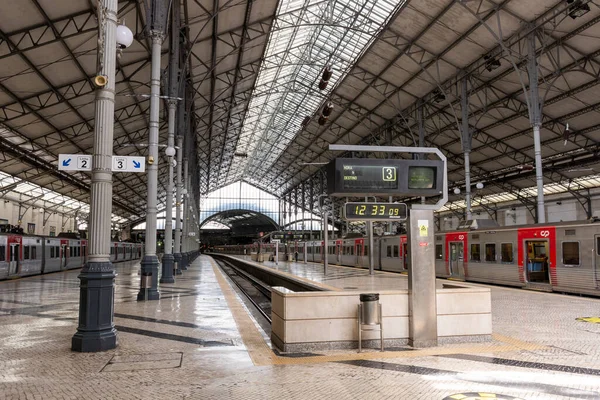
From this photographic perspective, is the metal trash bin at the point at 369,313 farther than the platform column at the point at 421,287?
No

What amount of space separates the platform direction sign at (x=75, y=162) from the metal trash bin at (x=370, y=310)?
4975mm

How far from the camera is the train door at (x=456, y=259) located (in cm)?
2157

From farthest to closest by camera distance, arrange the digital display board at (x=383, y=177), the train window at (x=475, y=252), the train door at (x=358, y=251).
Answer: the train door at (x=358, y=251), the train window at (x=475, y=252), the digital display board at (x=383, y=177)

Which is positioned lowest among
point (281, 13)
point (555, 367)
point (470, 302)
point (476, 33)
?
point (555, 367)

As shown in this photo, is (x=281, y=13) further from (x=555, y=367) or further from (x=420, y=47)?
(x=555, y=367)

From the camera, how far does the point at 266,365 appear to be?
20.7 ft

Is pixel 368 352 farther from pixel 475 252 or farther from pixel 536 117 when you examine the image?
pixel 536 117

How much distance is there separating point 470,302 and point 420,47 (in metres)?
22.6

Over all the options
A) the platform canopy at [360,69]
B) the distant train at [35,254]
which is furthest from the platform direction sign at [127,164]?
the distant train at [35,254]

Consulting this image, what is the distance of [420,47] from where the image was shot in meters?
27.2

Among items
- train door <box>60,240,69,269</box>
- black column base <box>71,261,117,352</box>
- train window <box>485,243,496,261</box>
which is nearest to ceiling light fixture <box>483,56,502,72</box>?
train window <box>485,243,496,261</box>

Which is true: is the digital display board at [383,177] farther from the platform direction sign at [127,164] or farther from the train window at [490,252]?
the train window at [490,252]

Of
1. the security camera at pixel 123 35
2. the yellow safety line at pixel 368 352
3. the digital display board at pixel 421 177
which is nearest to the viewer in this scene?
the yellow safety line at pixel 368 352

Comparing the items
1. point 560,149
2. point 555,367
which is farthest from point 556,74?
point 555,367
